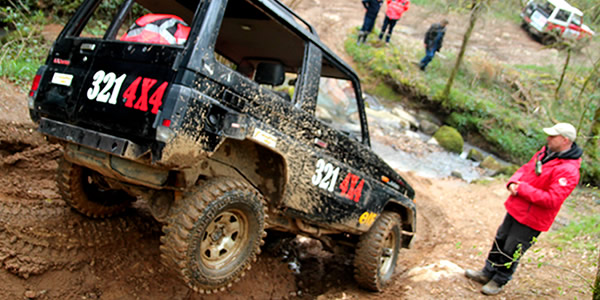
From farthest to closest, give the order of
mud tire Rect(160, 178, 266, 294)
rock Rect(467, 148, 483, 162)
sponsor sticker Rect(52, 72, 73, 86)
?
rock Rect(467, 148, 483, 162) → sponsor sticker Rect(52, 72, 73, 86) → mud tire Rect(160, 178, 266, 294)

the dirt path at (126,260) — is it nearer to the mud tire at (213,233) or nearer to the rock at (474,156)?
the mud tire at (213,233)

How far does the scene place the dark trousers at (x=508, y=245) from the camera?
3.85 metres

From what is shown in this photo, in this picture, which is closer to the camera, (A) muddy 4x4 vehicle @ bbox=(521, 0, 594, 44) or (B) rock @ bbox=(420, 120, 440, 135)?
(A) muddy 4x4 vehicle @ bbox=(521, 0, 594, 44)

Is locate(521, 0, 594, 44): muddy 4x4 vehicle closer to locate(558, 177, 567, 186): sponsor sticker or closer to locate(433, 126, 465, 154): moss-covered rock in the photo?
locate(433, 126, 465, 154): moss-covered rock

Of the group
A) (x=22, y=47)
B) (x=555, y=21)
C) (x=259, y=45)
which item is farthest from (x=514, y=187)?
(x=555, y=21)

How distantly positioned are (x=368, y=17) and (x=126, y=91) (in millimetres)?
14093

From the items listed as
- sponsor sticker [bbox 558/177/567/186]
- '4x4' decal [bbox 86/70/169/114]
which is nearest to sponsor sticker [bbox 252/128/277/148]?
'4x4' decal [bbox 86/70/169/114]

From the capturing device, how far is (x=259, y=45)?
374 cm

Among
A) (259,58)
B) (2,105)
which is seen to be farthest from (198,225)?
(2,105)

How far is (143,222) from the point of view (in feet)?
11.9

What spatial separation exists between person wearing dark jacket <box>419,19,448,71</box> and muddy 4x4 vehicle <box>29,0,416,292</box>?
12.3 metres

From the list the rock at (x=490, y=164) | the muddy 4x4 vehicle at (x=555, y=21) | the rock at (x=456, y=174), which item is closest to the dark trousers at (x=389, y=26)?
the muddy 4x4 vehicle at (x=555, y=21)

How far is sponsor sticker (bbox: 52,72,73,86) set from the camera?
2490 mm

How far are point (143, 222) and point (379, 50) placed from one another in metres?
13.9
